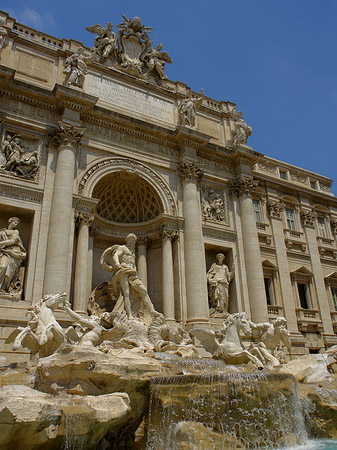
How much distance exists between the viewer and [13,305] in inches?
528

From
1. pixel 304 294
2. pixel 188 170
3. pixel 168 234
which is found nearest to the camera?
pixel 168 234

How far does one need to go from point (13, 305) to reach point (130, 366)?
6.51 m

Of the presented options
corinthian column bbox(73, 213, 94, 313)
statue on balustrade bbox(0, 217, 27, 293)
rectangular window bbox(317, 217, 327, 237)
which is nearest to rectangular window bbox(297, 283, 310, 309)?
rectangular window bbox(317, 217, 327, 237)

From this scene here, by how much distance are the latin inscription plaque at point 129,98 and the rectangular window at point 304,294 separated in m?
12.0

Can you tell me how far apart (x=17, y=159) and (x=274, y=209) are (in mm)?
14612

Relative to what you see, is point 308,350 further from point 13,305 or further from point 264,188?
point 13,305

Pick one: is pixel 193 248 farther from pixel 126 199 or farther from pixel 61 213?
pixel 61 213

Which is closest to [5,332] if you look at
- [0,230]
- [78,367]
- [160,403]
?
[0,230]

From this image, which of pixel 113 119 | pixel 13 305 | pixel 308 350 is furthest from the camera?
pixel 308 350

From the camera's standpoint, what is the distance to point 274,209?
2319 cm

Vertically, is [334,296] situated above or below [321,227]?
below

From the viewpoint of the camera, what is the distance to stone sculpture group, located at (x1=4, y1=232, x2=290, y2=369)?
34.9ft

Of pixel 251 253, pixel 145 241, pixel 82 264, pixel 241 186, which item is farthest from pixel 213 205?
pixel 82 264

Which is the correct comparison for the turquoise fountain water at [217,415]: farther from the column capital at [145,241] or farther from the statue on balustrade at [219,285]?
the column capital at [145,241]
